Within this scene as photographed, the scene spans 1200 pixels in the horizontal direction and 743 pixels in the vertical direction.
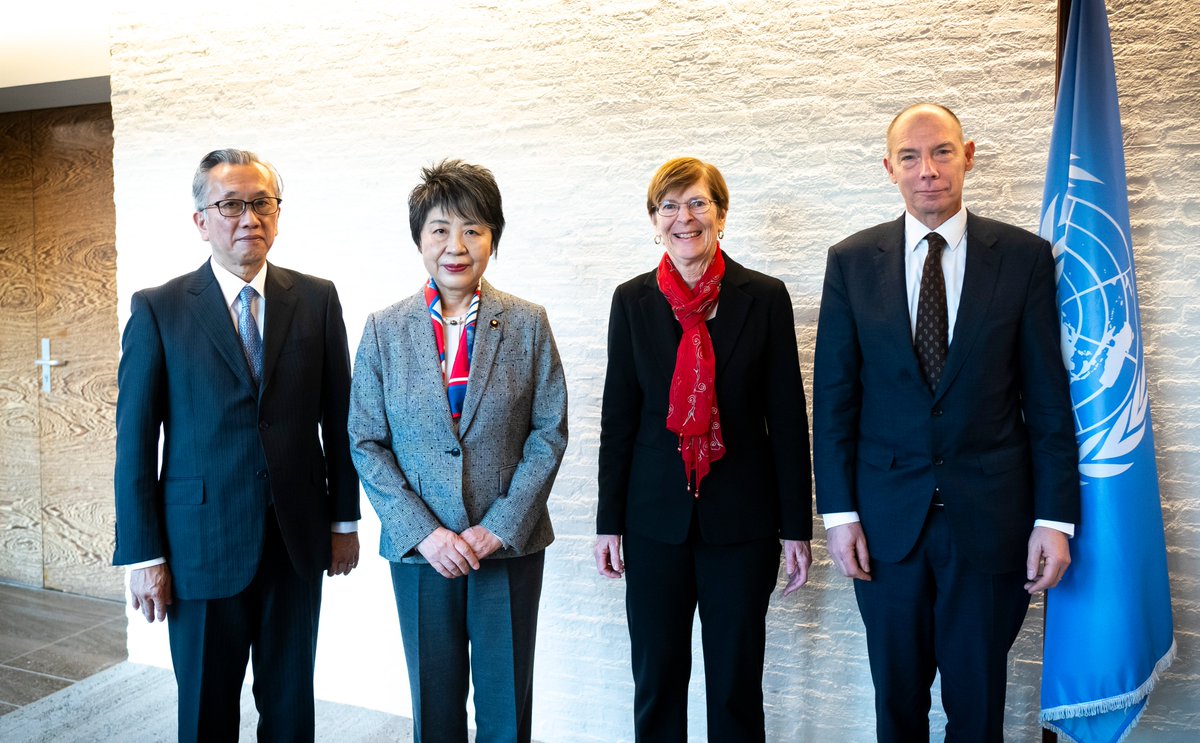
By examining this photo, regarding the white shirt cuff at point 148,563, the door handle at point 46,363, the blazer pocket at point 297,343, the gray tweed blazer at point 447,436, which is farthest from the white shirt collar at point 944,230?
the door handle at point 46,363

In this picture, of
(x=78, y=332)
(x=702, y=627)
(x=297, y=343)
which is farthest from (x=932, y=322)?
(x=78, y=332)

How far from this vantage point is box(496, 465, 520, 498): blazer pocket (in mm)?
2078

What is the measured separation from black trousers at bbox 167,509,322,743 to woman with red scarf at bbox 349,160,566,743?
0.31m

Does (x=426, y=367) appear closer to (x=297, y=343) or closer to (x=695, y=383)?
(x=297, y=343)

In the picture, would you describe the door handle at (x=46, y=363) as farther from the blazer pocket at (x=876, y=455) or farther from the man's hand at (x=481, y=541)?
the blazer pocket at (x=876, y=455)

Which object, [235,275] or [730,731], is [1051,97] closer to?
[730,731]

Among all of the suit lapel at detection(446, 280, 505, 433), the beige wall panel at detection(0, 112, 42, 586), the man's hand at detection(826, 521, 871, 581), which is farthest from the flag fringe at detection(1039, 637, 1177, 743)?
the beige wall panel at detection(0, 112, 42, 586)

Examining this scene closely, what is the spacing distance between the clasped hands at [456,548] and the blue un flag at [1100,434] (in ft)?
4.60

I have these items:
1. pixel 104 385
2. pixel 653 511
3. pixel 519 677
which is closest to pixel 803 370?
pixel 653 511

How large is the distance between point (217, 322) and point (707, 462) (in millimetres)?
1242

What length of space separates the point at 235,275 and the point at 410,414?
1.95 feet

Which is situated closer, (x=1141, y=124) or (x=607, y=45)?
(x=1141, y=124)

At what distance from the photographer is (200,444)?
2084 millimetres

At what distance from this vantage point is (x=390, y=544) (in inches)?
80.2
